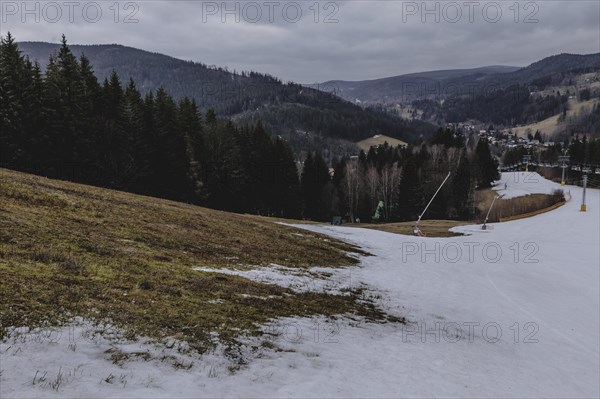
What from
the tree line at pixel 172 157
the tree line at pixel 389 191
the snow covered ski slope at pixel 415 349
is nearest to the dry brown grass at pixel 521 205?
the tree line at pixel 389 191

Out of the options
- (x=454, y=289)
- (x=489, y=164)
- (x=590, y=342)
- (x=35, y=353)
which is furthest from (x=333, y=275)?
(x=489, y=164)

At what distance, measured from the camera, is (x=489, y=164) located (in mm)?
116188

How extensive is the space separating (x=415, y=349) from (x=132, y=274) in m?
8.55

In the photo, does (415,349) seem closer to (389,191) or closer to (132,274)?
(132,274)

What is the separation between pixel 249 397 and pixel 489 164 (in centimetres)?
12340

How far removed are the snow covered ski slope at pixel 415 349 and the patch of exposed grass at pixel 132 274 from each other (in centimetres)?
99

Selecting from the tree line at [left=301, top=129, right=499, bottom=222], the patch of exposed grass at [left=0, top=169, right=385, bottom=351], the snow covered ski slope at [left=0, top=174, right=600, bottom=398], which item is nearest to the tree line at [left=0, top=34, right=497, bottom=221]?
the tree line at [left=301, top=129, right=499, bottom=222]

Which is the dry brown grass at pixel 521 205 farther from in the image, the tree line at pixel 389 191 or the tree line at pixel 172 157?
the tree line at pixel 172 157

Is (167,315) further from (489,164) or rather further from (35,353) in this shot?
(489,164)

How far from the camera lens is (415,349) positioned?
38.9 feet

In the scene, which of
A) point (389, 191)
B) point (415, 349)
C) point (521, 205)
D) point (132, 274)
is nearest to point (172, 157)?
point (132, 274)

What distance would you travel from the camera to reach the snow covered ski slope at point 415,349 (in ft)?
22.0

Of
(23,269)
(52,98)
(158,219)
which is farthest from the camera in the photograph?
(52,98)

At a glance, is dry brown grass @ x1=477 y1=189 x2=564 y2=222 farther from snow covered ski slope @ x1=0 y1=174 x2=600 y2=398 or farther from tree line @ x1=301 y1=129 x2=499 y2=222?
snow covered ski slope @ x1=0 y1=174 x2=600 y2=398
